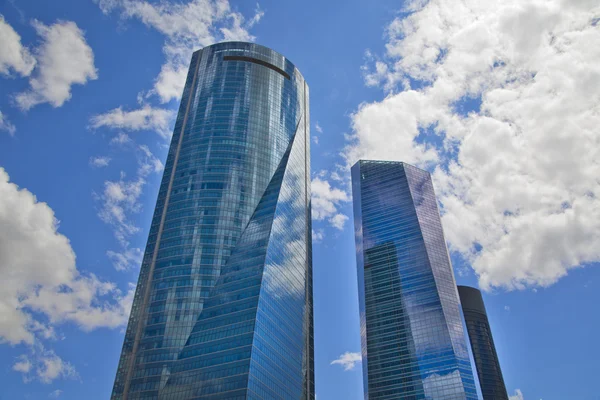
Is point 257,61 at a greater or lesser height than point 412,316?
greater

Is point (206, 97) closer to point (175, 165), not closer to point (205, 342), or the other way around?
point (175, 165)

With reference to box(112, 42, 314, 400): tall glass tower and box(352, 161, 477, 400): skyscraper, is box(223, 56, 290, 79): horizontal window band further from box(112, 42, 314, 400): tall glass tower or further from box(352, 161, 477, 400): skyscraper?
box(352, 161, 477, 400): skyscraper

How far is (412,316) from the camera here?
6850 inches

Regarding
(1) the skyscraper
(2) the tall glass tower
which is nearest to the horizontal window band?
(2) the tall glass tower

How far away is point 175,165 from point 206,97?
2685cm

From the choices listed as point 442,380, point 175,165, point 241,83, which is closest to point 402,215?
point 442,380

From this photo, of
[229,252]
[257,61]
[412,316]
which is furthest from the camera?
[257,61]

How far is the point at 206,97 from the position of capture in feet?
538

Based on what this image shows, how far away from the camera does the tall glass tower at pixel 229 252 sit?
108m

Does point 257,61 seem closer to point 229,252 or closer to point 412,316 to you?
point 229,252

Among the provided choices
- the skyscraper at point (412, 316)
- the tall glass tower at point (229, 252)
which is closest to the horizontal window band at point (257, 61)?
the tall glass tower at point (229, 252)

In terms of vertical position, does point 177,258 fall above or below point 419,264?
below

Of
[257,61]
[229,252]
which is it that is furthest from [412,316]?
[257,61]

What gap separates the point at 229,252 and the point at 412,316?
242 ft
